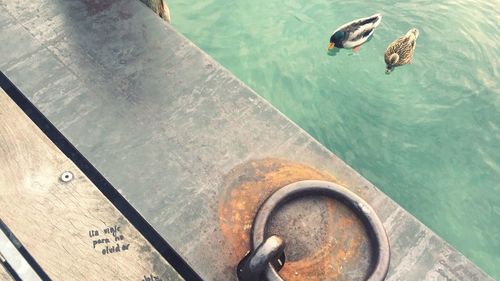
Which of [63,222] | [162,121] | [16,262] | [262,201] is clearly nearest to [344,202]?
[262,201]

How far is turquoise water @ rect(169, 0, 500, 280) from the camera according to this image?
632 cm

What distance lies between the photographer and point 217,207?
4.12 m

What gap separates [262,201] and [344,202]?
844 mm

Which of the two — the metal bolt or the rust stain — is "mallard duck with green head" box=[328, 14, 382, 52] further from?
the metal bolt

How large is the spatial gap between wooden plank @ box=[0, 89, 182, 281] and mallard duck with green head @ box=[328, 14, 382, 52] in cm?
501

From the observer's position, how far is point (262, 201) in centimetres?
409

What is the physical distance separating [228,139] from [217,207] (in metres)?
0.87

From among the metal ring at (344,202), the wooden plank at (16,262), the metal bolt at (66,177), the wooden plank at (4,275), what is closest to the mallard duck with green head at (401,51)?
the metal ring at (344,202)

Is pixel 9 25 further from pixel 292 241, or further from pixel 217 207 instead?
pixel 292 241

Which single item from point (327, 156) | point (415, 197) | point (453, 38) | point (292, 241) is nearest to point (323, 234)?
point (292, 241)

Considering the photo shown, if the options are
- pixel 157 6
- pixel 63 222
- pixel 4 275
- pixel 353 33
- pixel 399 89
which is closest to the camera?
pixel 4 275

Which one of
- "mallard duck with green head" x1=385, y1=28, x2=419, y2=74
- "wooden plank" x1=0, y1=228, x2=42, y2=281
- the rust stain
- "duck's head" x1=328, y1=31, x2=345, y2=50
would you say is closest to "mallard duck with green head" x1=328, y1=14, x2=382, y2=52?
"duck's head" x1=328, y1=31, x2=345, y2=50

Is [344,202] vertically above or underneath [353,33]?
above

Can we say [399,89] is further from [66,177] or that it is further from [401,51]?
[66,177]
